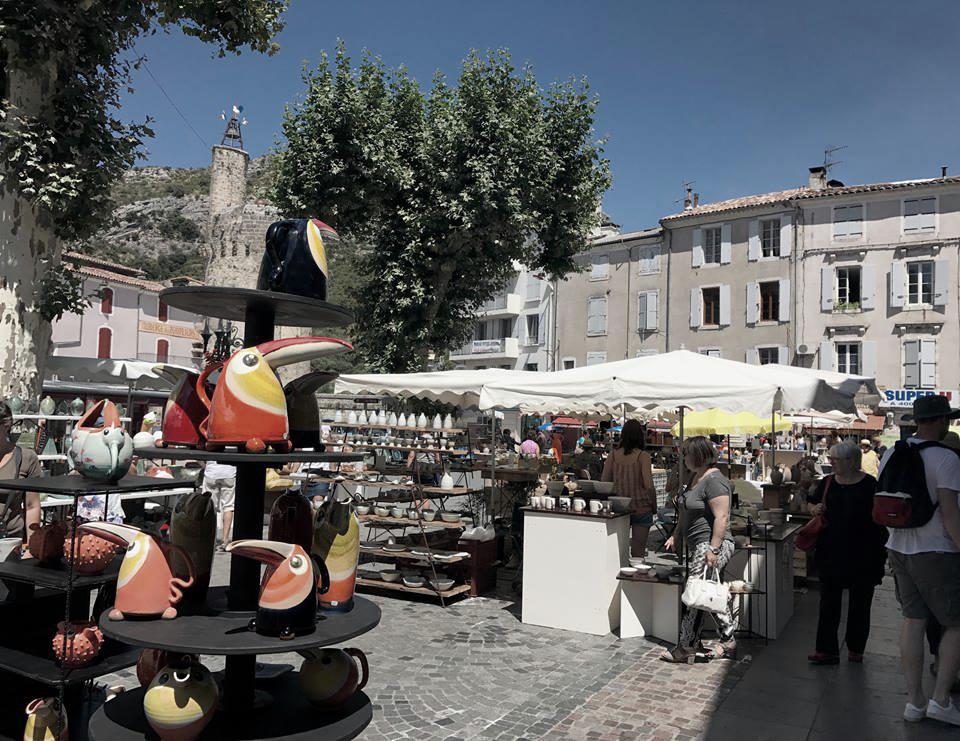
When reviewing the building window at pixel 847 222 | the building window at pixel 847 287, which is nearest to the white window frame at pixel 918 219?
the building window at pixel 847 222

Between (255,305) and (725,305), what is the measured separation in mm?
29548

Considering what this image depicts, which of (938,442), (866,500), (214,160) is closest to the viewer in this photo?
(938,442)

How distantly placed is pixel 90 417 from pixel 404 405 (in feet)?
39.2

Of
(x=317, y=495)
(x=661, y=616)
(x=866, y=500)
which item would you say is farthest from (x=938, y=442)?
(x=317, y=495)

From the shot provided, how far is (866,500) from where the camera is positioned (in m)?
5.20

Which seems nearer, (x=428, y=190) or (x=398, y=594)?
(x=398, y=594)

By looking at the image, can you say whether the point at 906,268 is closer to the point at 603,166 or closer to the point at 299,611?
the point at 603,166

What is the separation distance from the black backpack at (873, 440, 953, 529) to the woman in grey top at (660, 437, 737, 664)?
1305 mm

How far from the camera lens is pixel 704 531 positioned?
5605 mm

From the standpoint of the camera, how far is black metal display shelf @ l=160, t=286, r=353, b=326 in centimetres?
230

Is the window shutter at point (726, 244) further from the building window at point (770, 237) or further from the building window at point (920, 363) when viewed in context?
the building window at point (920, 363)

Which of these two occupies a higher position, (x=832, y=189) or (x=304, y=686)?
(x=832, y=189)

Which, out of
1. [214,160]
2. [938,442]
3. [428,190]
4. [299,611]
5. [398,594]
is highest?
[214,160]

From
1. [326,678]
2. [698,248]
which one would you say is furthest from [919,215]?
[326,678]
